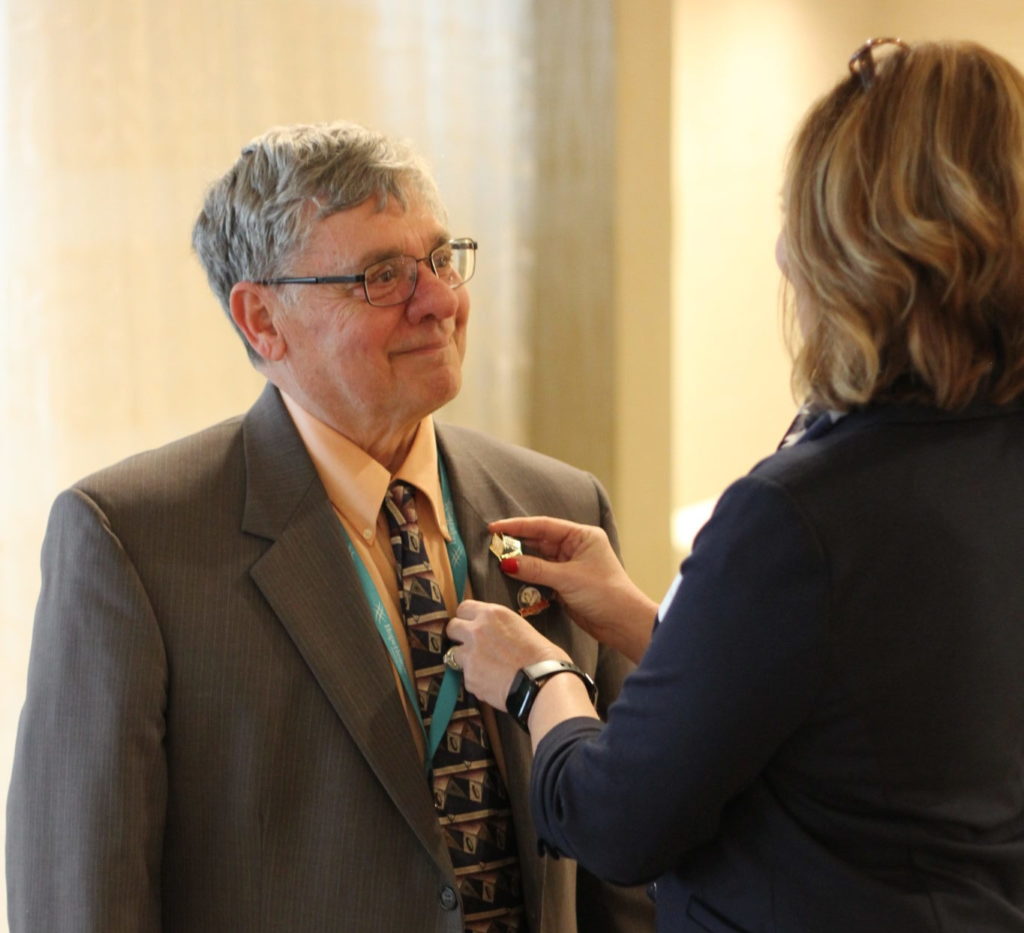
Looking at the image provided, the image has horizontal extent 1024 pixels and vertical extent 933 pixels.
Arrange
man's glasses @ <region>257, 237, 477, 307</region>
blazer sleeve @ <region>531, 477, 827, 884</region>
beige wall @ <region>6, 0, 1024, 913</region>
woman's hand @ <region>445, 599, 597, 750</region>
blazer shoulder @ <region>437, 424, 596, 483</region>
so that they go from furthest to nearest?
1. beige wall @ <region>6, 0, 1024, 913</region>
2. blazer shoulder @ <region>437, 424, 596, 483</region>
3. man's glasses @ <region>257, 237, 477, 307</region>
4. woman's hand @ <region>445, 599, 597, 750</region>
5. blazer sleeve @ <region>531, 477, 827, 884</region>

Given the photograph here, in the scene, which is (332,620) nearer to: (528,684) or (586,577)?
(528,684)

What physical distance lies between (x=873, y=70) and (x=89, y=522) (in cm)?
105

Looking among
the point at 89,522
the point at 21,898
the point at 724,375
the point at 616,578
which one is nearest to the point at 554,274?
the point at 724,375

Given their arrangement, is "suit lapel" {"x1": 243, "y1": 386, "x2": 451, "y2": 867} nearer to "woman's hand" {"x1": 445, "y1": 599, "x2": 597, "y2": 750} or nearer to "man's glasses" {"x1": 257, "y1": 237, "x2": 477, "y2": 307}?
"woman's hand" {"x1": 445, "y1": 599, "x2": 597, "y2": 750}

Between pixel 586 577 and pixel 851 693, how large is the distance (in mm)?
674

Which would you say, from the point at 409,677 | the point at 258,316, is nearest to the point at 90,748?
the point at 409,677

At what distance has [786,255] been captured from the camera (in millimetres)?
1235

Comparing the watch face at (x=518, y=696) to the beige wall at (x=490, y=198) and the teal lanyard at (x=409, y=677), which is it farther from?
the beige wall at (x=490, y=198)

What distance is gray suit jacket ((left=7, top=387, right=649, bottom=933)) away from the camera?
1.48m

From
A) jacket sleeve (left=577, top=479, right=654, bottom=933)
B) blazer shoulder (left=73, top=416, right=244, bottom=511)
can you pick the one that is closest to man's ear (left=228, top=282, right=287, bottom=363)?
blazer shoulder (left=73, top=416, right=244, bottom=511)

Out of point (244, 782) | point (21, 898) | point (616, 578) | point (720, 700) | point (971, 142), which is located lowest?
point (21, 898)

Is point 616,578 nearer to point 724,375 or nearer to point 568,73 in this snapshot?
point 568,73

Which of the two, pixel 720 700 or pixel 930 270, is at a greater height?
pixel 930 270

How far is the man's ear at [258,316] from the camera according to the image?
67.3 inches
